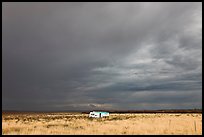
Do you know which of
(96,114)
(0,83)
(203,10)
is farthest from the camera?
(96,114)

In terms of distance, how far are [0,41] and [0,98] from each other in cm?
581

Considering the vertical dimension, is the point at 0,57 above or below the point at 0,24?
below

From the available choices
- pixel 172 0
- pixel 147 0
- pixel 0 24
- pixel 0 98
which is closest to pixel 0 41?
pixel 0 24

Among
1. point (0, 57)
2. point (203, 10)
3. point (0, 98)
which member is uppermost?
point (203, 10)

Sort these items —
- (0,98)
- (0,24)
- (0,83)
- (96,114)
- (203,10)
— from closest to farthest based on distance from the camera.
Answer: (203,10)
(0,24)
(0,83)
(0,98)
(96,114)

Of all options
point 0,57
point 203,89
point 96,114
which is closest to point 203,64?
point 203,89

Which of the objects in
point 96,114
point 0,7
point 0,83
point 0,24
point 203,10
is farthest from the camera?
point 96,114

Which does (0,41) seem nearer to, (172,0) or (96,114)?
(172,0)

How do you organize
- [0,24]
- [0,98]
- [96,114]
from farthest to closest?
[96,114], [0,98], [0,24]

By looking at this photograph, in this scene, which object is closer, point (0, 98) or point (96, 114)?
point (0, 98)

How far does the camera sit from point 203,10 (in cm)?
1716

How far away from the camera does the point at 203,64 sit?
17.9m

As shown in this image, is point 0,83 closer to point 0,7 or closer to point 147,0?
point 0,7

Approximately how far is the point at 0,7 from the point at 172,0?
998 cm
